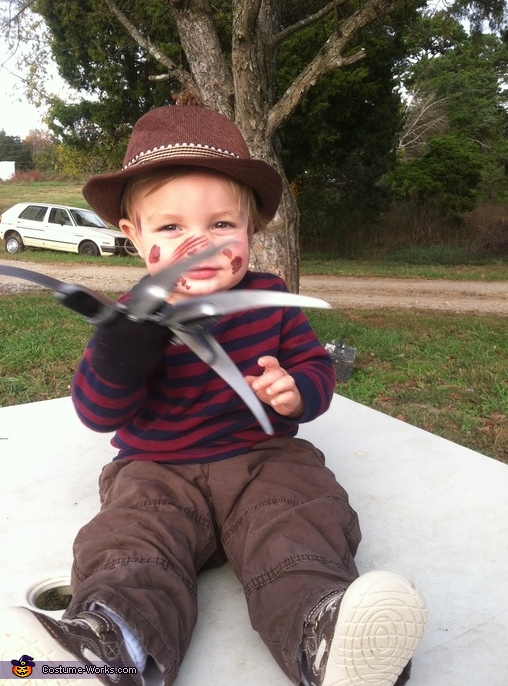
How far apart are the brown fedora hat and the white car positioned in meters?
11.0

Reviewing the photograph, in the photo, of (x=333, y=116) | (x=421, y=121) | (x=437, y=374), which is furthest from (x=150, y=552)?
(x=421, y=121)

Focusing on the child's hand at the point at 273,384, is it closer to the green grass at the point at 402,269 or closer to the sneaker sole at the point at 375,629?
the sneaker sole at the point at 375,629

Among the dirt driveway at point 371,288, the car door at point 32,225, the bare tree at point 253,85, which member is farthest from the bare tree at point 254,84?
the car door at point 32,225

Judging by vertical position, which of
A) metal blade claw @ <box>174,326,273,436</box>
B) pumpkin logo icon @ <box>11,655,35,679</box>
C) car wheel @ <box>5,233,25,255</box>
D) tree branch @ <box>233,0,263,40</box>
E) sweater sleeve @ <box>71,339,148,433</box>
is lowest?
pumpkin logo icon @ <box>11,655,35,679</box>

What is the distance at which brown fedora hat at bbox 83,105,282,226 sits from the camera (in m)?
1.34

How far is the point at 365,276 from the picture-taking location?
33.9 ft

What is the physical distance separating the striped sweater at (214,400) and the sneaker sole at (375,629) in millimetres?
459

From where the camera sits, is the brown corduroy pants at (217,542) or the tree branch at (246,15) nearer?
the brown corduroy pants at (217,542)

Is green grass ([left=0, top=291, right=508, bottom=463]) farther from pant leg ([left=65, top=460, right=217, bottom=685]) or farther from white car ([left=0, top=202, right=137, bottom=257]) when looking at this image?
white car ([left=0, top=202, right=137, bottom=257])

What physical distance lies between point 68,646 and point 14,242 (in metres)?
12.8

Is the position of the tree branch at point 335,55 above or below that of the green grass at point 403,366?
above

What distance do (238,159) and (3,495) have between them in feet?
3.49

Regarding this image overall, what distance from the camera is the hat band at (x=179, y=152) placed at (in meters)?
1.34

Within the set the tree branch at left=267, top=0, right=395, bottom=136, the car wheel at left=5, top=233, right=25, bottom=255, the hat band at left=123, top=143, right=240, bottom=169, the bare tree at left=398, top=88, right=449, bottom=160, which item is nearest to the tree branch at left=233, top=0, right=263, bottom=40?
the tree branch at left=267, top=0, right=395, bottom=136
